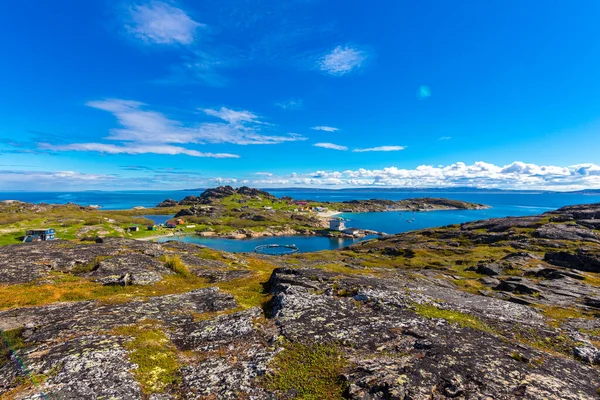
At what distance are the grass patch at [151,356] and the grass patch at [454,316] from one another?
1310cm

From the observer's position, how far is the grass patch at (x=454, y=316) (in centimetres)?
1475

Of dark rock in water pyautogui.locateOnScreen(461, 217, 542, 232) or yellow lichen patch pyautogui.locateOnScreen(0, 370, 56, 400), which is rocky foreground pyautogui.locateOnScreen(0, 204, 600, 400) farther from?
dark rock in water pyautogui.locateOnScreen(461, 217, 542, 232)

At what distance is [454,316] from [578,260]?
201ft

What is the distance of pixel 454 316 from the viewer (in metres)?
16.0

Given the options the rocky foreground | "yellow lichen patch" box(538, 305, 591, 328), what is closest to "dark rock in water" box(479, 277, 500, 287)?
"yellow lichen patch" box(538, 305, 591, 328)

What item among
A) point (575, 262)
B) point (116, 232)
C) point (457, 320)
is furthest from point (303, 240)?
point (457, 320)

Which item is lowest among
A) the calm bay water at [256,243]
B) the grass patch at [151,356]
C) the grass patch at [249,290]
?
the calm bay water at [256,243]

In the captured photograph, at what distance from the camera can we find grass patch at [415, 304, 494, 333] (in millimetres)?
14752

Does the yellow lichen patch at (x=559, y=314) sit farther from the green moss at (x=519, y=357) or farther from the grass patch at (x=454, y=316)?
the green moss at (x=519, y=357)

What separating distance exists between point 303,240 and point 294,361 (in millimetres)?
190135

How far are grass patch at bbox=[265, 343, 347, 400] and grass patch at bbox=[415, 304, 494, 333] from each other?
23.9 ft

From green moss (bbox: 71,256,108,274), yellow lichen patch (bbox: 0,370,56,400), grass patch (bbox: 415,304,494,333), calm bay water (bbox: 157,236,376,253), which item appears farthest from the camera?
calm bay water (bbox: 157,236,376,253)

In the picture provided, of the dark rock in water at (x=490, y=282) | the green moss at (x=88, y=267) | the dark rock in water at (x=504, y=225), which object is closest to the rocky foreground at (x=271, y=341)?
the green moss at (x=88, y=267)

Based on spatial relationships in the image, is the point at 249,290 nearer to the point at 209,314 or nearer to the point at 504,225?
the point at 209,314
